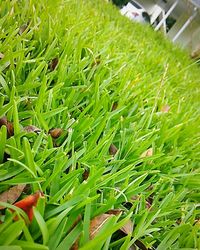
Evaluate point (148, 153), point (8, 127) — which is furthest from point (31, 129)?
point (148, 153)

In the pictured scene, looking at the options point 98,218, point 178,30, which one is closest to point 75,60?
point 98,218

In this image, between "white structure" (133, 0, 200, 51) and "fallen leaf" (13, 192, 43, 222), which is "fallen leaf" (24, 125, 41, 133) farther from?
"white structure" (133, 0, 200, 51)

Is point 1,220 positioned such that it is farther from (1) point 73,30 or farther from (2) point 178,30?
(2) point 178,30

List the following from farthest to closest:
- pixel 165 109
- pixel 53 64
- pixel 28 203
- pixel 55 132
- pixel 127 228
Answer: pixel 165 109 < pixel 53 64 < pixel 55 132 < pixel 127 228 < pixel 28 203

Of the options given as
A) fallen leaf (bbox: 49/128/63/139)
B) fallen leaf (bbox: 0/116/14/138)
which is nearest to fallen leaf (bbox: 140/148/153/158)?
fallen leaf (bbox: 49/128/63/139)

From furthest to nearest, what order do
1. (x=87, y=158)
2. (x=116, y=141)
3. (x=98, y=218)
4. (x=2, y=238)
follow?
(x=116, y=141) < (x=87, y=158) < (x=98, y=218) < (x=2, y=238)

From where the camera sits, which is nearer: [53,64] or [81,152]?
[81,152]

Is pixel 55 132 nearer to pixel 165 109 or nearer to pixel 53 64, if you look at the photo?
pixel 53 64

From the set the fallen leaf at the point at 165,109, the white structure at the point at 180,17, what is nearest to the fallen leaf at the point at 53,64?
the fallen leaf at the point at 165,109
